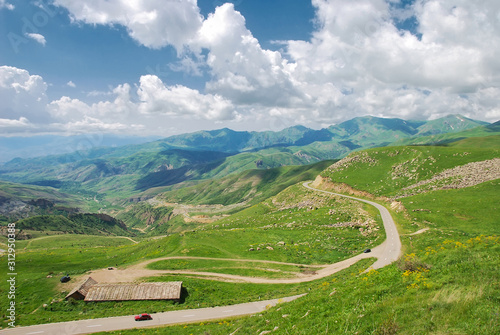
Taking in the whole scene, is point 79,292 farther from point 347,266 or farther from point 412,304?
point 412,304

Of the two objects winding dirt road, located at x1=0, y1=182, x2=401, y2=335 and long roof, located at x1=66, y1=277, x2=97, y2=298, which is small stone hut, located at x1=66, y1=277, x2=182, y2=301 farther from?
winding dirt road, located at x1=0, y1=182, x2=401, y2=335

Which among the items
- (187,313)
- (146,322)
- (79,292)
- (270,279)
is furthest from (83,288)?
(270,279)

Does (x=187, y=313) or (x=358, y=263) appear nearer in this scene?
(x=187, y=313)

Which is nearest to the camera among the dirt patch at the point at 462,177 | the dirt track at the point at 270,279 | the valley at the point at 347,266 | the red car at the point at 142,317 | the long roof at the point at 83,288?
the valley at the point at 347,266

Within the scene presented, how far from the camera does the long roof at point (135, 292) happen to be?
43938 mm

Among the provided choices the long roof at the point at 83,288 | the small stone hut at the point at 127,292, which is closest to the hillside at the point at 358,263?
the small stone hut at the point at 127,292

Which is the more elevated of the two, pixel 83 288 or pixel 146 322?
pixel 83 288

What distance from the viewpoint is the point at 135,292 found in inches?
1768

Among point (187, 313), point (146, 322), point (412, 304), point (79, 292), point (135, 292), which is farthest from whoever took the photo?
point (135, 292)

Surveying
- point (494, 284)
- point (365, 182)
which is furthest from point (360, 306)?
point (365, 182)

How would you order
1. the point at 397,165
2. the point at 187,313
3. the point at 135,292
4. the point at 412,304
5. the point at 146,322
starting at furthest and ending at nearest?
the point at 397,165
the point at 135,292
the point at 187,313
the point at 146,322
the point at 412,304

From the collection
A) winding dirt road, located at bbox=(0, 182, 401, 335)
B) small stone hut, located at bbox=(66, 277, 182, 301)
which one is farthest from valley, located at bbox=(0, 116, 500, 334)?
small stone hut, located at bbox=(66, 277, 182, 301)

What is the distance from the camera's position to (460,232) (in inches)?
2159

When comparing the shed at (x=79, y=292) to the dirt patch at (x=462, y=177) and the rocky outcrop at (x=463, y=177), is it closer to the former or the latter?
the dirt patch at (x=462, y=177)
